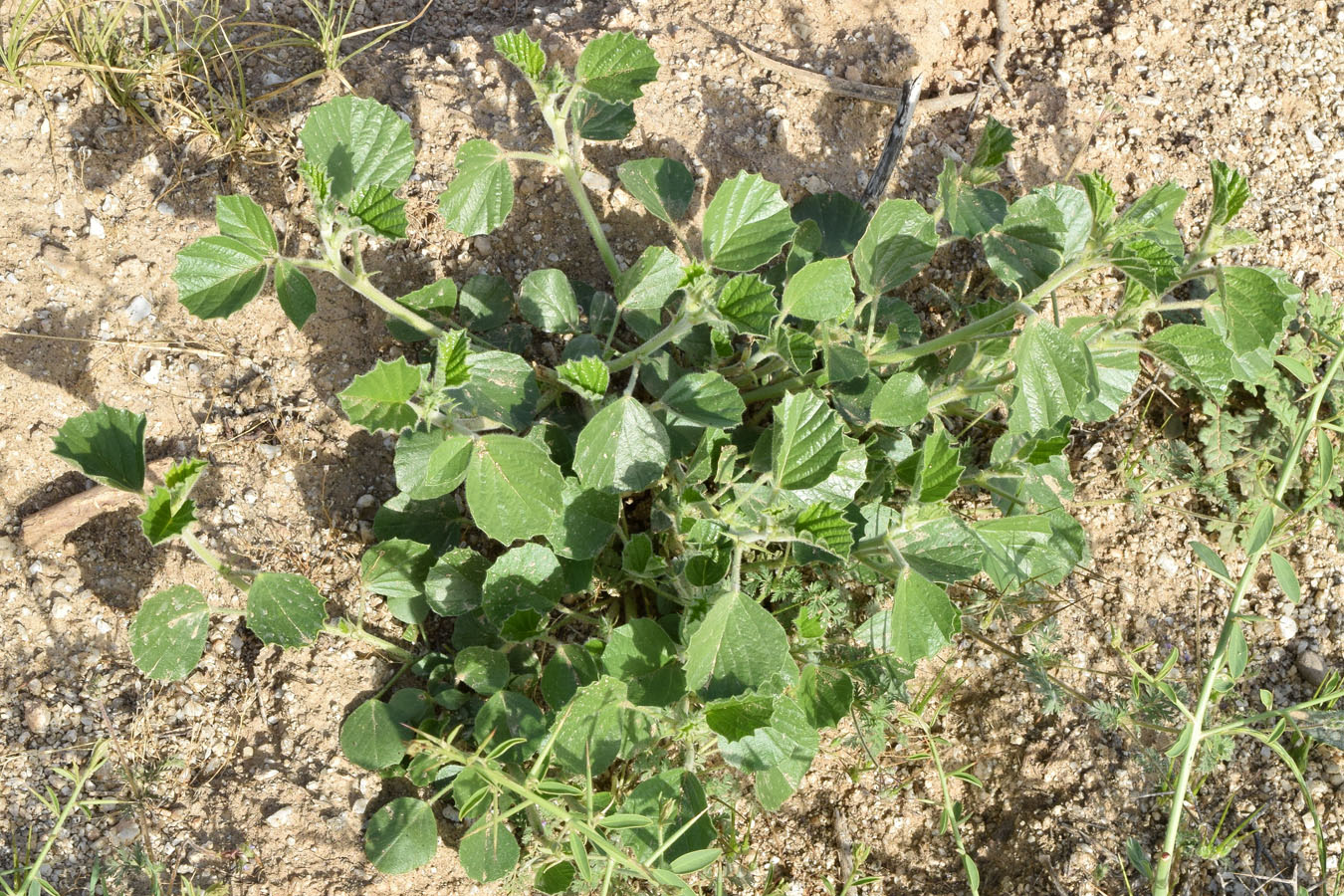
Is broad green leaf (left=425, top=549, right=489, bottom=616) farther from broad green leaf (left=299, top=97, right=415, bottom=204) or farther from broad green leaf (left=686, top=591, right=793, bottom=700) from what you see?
broad green leaf (left=299, top=97, right=415, bottom=204)

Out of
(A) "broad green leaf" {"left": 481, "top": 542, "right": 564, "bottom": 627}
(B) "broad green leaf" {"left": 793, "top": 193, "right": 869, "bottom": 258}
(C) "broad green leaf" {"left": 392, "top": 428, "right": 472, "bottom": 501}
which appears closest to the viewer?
(C) "broad green leaf" {"left": 392, "top": 428, "right": 472, "bottom": 501}

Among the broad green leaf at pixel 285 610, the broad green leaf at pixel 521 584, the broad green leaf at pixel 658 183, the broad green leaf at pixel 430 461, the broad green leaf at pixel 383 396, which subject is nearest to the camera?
the broad green leaf at pixel 383 396

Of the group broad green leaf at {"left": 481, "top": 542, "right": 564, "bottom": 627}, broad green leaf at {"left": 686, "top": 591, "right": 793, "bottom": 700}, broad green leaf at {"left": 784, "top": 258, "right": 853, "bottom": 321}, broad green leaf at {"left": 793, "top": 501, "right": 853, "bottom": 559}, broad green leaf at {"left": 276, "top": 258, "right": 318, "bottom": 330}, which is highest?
broad green leaf at {"left": 784, "top": 258, "right": 853, "bottom": 321}

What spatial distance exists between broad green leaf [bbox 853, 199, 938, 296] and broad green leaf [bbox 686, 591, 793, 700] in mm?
745

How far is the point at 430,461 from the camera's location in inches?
71.8

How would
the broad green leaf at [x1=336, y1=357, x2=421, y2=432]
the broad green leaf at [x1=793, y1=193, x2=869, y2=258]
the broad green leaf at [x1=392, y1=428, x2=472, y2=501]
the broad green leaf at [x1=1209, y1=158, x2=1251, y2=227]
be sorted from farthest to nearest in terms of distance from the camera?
the broad green leaf at [x1=793, y1=193, x2=869, y2=258] → the broad green leaf at [x1=392, y1=428, x2=472, y2=501] → the broad green leaf at [x1=1209, y1=158, x2=1251, y2=227] → the broad green leaf at [x1=336, y1=357, x2=421, y2=432]

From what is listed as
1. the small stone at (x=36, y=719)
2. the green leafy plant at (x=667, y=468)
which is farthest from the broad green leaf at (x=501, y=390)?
the small stone at (x=36, y=719)

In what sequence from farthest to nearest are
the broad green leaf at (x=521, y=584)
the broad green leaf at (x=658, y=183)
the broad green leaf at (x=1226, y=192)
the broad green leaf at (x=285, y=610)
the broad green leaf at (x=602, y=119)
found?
the broad green leaf at (x=658, y=183)
the broad green leaf at (x=602, y=119)
the broad green leaf at (x=521, y=584)
the broad green leaf at (x=285, y=610)
the broad green leaf at (x=1226, y=192)

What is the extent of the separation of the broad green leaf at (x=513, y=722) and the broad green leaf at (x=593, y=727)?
0.30 ft

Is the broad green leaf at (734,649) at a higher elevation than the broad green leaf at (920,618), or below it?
below

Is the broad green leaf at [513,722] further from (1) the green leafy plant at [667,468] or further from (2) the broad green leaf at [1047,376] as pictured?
(2) the broad green leaf at [1047,376]

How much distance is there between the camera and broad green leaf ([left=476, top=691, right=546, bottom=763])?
2.07 m

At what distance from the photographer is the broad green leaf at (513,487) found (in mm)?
1860

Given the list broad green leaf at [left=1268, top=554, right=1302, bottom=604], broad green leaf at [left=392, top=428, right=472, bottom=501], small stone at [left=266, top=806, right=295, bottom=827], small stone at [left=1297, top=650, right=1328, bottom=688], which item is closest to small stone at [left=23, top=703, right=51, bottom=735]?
small stone at [left=266, top=806, right=295, bottom=827]
